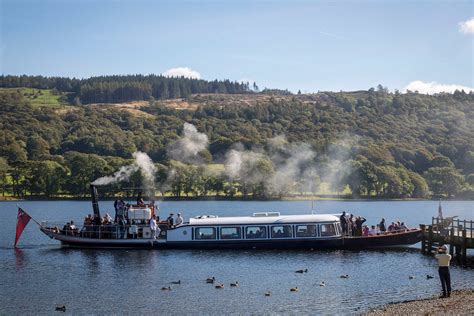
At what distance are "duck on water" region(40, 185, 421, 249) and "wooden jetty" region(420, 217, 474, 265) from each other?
62.1 inches

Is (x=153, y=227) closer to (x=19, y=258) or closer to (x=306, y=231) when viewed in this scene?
(x=19, y=258)

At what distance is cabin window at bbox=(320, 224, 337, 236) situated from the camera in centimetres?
7119

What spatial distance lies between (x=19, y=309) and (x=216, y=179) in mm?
139462

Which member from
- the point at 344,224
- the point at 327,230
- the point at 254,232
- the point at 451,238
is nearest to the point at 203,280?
the point at 254,232

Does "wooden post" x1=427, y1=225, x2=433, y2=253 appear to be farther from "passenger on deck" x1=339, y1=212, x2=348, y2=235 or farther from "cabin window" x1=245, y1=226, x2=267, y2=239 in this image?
"cabin window" x1=245, y1=226, x2=267, y2=239

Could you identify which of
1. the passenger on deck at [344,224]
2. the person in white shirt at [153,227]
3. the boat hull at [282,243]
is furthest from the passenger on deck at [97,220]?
the passenger on deck at [344,224]

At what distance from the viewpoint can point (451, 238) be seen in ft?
214

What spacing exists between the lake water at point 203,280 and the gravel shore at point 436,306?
2.60m

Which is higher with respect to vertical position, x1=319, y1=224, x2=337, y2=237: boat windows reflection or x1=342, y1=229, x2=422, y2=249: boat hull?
x1=319, y1=224, x2=337, y2=237: boat windows reflection

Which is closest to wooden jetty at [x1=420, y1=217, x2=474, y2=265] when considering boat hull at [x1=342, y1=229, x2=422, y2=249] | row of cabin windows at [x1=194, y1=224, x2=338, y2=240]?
boat hull at [x1=342, y1=229, x2=422, y2=249]

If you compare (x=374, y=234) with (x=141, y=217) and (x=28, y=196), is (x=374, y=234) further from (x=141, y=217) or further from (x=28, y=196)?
(x=28, y=196)

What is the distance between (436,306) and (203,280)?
19678 mm

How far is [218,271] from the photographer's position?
60438 millimetres

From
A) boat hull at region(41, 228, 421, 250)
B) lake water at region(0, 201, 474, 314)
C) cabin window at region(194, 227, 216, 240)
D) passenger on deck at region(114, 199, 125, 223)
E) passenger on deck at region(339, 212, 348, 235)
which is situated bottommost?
lake water at region(0, 201, 474, 314)
